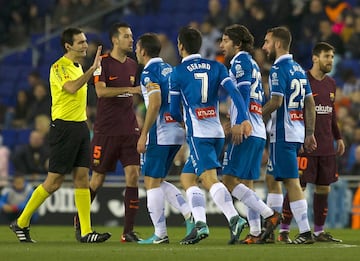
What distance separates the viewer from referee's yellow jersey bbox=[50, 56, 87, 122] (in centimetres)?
1434

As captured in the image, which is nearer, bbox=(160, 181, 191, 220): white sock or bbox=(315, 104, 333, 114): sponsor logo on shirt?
bbox=(160, 181, 191, 220): white sock

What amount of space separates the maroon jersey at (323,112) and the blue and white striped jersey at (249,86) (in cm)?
143

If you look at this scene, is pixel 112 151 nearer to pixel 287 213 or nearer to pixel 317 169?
pixel 287 213

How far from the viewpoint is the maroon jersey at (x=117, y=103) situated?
1499 cm

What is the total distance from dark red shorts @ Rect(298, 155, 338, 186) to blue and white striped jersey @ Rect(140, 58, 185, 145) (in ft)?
6.25

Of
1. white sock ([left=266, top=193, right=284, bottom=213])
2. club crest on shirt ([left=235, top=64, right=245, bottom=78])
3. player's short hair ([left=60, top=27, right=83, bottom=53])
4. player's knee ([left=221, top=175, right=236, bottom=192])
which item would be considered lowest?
white sock ([left=266, top=193, right=284, bottom=213])

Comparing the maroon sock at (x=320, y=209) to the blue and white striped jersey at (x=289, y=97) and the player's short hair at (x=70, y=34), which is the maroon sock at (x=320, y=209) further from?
the player's short hair at (x=70, y=34)

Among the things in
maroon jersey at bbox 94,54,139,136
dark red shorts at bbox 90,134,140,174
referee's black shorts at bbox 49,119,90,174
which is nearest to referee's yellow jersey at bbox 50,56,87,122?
referee's black shorts at bbox 49,119,90,174

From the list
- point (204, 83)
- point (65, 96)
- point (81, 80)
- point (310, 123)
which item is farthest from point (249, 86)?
point (65, 96)

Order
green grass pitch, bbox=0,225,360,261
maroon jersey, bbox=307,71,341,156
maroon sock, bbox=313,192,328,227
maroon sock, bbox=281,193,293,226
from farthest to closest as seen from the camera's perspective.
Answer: maroon sock, bbox=313,192,328,227 → maroon jersey, bbox=307,71,341,156 → maroon sock, bbox=281,193,293,226 → green grass pitch, bbox=0,225,360,261

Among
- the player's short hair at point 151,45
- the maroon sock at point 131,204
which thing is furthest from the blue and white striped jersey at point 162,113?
the maroon sock at point 131,204

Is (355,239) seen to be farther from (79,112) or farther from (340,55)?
(340,55)

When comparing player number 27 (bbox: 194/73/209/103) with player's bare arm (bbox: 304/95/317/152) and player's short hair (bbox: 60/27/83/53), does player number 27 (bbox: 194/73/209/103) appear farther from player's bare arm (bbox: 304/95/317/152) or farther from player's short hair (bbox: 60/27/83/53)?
player's short hair (bbox: 60/27/83/53)

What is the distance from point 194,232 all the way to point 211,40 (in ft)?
38.7
